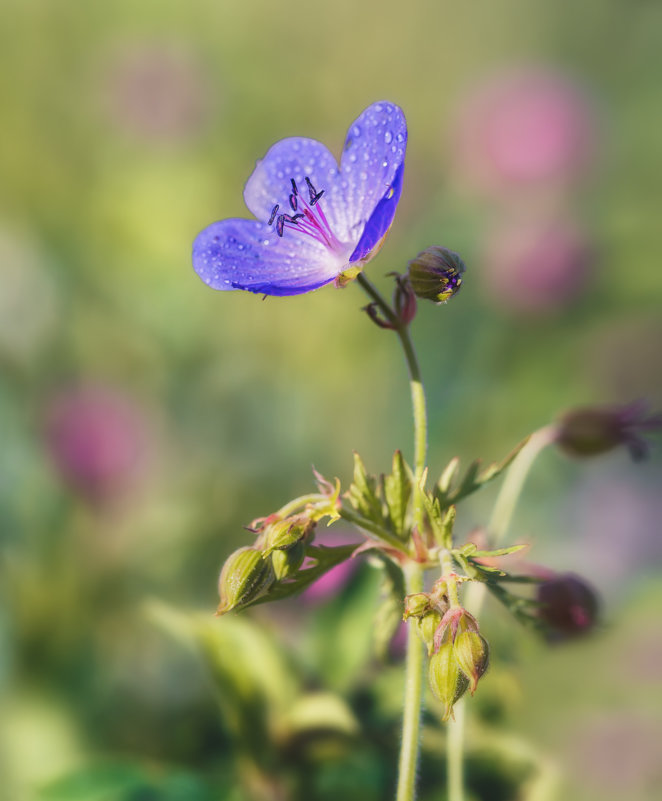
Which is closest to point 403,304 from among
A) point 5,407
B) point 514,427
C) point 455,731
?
point 455,731

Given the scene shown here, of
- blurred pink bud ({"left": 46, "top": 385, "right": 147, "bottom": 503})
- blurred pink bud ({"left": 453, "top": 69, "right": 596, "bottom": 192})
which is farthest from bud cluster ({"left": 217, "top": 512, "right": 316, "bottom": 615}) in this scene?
blurred pink bud ({"left": 453, "top": 69, "right": 596, "bottom": 192})

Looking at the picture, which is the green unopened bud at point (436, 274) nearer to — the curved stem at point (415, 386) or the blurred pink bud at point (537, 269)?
the curved stem at point (415, 386)

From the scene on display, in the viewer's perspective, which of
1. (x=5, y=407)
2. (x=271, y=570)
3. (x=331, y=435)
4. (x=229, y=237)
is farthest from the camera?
(x=331, y=435)

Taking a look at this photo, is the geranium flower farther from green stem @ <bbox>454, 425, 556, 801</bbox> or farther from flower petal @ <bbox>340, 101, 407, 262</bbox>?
green stem @ <bbox>454, 425, 556, 801</bbox>

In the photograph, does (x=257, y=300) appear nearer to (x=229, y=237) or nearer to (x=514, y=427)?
(x=514, y=427)

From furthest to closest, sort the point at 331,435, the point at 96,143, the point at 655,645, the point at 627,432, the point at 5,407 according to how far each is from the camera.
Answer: the point at 96,143 < the point at 331,435 < the point at 5,407 < the point at 655,645 < the point at 627,432

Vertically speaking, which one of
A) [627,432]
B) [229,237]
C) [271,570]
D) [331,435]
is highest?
[331,435]
